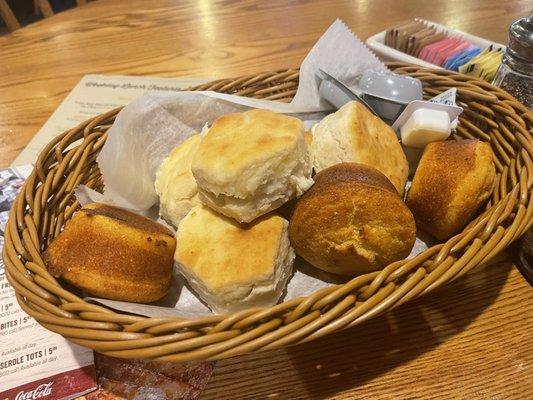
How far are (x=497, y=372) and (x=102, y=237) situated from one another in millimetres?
632

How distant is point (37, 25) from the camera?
1.84 meters

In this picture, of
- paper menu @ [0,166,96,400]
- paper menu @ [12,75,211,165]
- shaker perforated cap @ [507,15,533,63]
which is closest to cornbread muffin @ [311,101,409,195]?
shaker perforated cap @ [507,15,533,63]

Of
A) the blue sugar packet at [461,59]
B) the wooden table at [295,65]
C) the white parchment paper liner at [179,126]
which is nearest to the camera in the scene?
the wooden table at [295,65]

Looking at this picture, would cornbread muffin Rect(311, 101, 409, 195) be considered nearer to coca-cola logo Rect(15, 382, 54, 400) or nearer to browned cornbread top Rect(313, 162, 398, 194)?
browned cornbread top Rect(313, 162, 398, 194)

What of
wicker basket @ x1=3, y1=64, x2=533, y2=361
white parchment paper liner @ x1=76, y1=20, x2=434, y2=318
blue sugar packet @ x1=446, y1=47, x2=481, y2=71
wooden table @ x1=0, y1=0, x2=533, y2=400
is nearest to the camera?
wicker basket @ x1=3, y1=64, x2=533, y2=361

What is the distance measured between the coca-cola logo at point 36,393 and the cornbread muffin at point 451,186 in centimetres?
69

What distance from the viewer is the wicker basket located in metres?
0.55

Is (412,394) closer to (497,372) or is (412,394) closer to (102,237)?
(497,372)

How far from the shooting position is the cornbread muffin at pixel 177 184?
2.72 feet

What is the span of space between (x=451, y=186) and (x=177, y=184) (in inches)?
19.4

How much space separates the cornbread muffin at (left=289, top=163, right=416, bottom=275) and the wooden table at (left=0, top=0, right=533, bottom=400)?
0.42 ft

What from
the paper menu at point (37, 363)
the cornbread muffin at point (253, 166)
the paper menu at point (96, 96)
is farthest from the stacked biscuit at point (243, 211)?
the paper menu at point (96, 96)

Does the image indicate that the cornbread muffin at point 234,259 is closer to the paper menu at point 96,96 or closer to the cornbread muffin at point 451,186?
the cornbread muffin at point 451,186

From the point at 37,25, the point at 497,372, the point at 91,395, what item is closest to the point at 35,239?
the point at 91,395
